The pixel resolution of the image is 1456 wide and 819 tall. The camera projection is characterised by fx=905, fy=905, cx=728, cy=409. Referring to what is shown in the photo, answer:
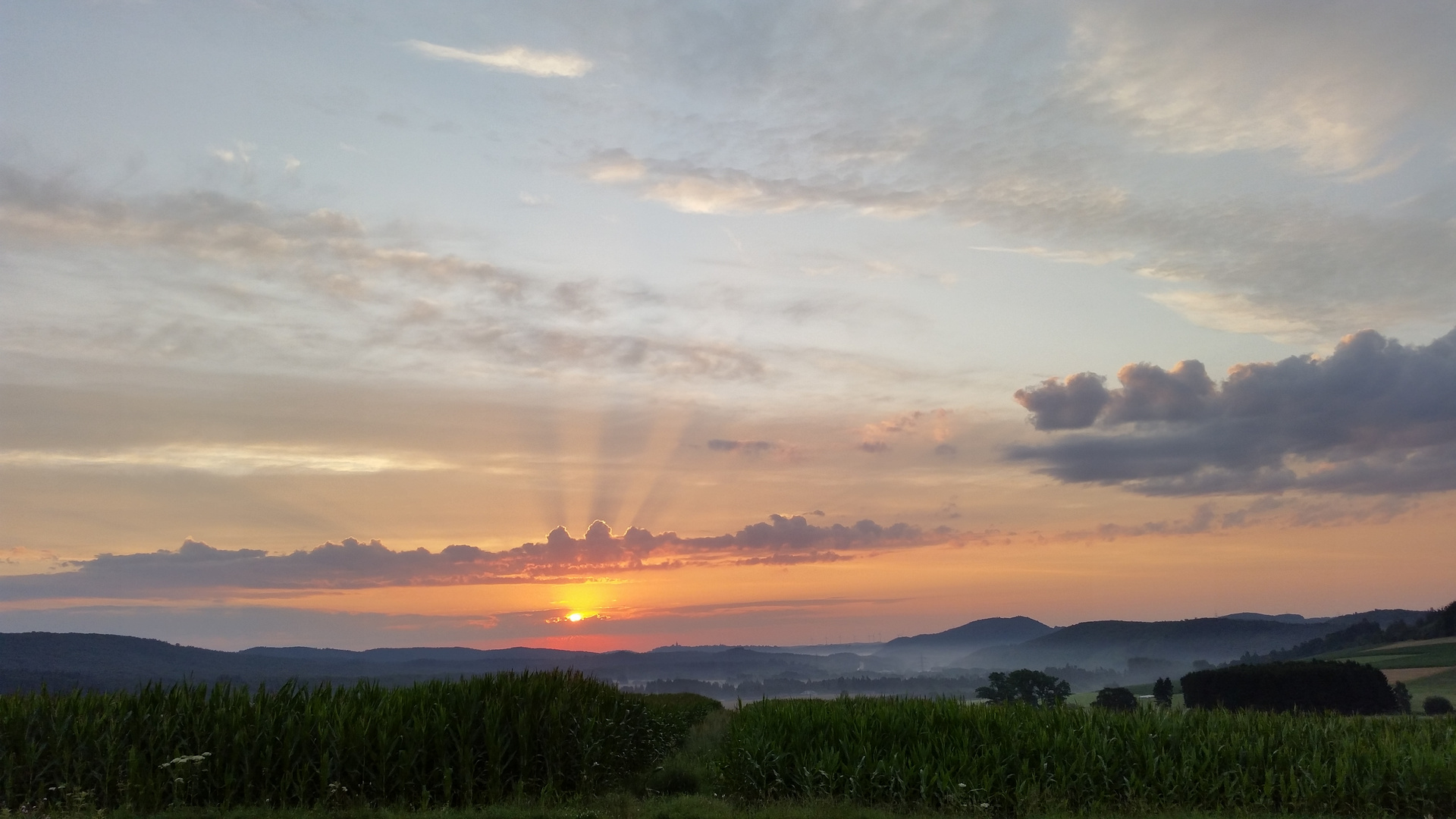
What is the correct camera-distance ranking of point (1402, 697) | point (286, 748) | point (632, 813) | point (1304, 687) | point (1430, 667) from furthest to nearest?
point (1430, 667)
point (1402, 697)
point (1304, 687)
point (286, 748)
point (632, 813)

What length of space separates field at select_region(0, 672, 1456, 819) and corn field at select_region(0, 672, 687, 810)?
5cm

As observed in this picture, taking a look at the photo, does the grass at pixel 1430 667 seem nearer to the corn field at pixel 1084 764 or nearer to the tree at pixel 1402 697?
the tree at pixel 1402 697

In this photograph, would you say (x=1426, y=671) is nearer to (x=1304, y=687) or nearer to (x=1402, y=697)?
(x=1402, y=697)

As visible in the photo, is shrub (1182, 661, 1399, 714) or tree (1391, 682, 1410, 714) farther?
tree (1391, 682, 1410, 714)

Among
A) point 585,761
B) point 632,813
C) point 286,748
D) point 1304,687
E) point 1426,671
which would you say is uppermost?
point 286,748

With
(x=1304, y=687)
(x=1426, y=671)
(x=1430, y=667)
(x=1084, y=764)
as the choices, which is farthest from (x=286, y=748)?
(x=1430, y=667)

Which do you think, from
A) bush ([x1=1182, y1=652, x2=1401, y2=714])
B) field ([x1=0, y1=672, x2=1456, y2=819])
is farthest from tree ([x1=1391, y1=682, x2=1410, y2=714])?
field ([x1=0, y1=672, x2=1456, y2=819])

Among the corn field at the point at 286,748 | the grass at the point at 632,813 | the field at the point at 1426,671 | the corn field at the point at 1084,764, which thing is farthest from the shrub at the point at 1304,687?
the corn field at the point at 286,748

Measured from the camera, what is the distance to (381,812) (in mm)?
20578

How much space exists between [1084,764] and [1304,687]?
13121 centimetres

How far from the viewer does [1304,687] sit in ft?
421

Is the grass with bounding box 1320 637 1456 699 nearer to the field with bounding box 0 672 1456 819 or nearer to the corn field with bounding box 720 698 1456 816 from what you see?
the corn field with bounding box 720 698 1456 816

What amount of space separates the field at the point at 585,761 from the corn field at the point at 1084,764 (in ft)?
0.20

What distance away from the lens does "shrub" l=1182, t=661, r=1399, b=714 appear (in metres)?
124
